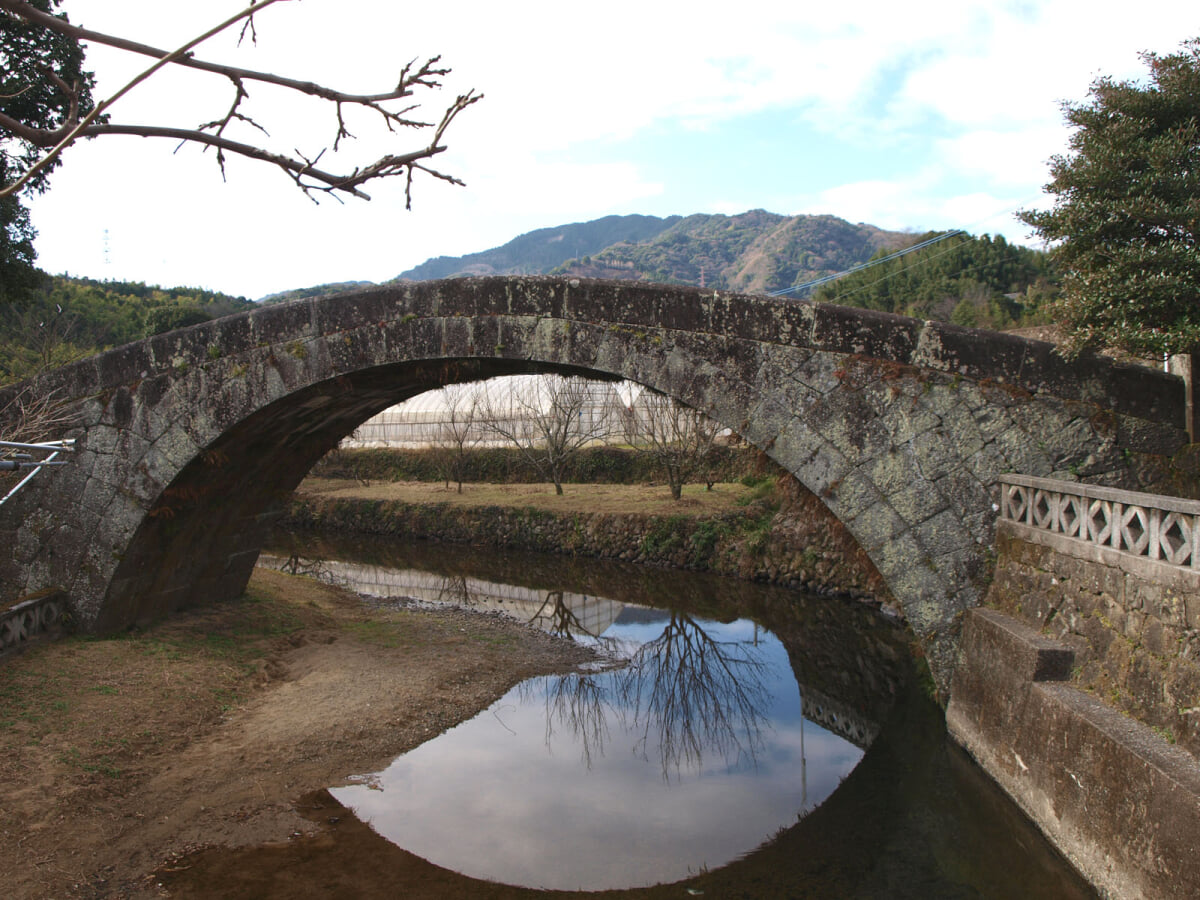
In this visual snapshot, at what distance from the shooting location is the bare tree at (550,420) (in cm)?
2073

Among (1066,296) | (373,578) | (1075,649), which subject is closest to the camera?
(1075,649)

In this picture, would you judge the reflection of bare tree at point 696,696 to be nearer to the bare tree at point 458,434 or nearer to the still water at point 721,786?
the still water at point 721,786

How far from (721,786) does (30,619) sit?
6.13 meters

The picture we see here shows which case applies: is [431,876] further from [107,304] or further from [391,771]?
[107,304]

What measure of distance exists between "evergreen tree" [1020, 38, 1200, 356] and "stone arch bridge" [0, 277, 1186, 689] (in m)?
0.43

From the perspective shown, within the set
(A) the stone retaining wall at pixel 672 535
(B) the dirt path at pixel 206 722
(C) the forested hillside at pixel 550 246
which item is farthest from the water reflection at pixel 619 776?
(C) the forested hillside at pixel 550 246

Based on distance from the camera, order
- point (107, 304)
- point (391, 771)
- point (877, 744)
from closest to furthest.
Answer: point (391, 771) → point (877, 744) → point (107, 304)

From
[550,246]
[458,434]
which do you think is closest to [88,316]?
[458,434]

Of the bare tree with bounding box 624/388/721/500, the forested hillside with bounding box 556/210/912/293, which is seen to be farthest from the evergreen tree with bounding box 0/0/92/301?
the forested hillside with bounding box 556/210/912/293

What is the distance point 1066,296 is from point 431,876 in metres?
5.37

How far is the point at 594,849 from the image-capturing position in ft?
16.6

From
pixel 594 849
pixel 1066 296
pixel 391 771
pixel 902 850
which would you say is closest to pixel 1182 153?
pixel 1066 296

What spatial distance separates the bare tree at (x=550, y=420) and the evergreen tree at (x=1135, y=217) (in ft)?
49.6

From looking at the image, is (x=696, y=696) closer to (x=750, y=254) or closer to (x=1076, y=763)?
(x=1076, y=763)
